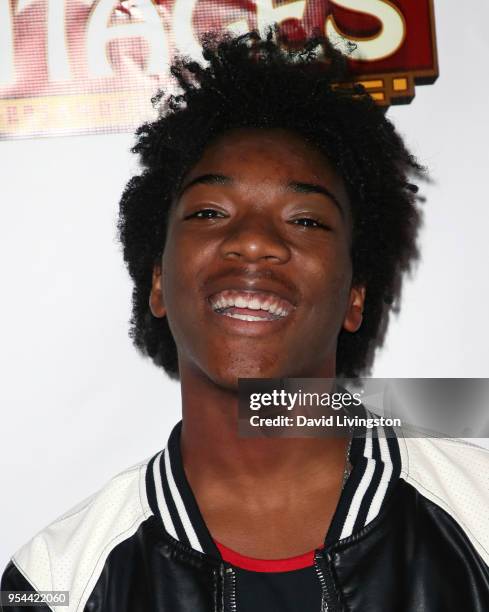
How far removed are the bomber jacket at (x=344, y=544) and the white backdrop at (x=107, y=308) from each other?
0.24 metres

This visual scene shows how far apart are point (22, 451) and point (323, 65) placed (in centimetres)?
87

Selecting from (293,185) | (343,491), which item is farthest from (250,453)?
(293,185)

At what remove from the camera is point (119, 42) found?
5.23ft

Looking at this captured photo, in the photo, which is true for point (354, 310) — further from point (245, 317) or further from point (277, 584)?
point (277, 584)

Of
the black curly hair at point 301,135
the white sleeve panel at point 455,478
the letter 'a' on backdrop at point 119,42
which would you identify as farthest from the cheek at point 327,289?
the letter 'a' on backdrop at point 119,42

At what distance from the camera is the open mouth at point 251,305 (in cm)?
119

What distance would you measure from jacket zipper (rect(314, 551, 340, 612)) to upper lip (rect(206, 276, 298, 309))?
352mm

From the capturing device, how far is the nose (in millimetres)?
1193

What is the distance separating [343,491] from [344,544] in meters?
0.09

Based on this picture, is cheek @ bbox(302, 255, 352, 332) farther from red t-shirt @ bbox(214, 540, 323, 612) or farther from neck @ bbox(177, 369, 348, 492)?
red t-shirt @ bbox(214, 540, 323, 612)

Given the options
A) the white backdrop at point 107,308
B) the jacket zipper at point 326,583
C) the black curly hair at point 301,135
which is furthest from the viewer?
the white backdrop at point 107,308

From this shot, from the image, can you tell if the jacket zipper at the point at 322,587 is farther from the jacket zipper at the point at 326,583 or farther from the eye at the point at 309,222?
the eye at the point at 309,222

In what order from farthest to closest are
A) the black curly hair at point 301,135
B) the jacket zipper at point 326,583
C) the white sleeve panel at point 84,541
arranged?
the black curly hair at point 301,135 < the white sleeve panel at point 84,541 < the jacket zipper at point 326,583

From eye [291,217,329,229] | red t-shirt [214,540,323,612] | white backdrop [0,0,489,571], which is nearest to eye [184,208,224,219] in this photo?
eye [291,217,329,229]
